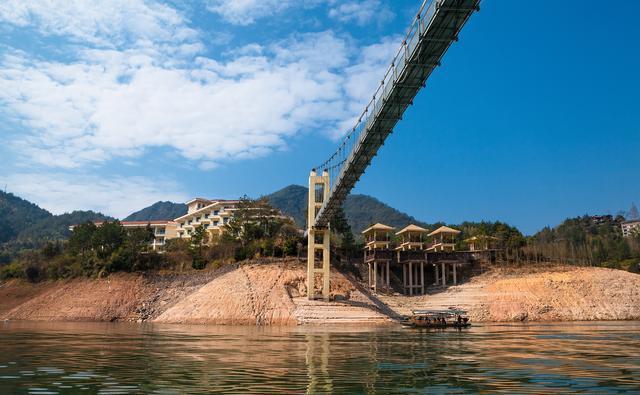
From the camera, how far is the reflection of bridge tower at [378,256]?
71.6 metres

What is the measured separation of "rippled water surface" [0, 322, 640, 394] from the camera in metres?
14.5

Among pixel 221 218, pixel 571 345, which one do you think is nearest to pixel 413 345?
pixel 571 345

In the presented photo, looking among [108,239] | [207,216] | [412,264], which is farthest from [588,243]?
[108,239]

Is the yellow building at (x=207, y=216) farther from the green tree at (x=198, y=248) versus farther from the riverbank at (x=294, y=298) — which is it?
the riverbank at (x=294, y=298)

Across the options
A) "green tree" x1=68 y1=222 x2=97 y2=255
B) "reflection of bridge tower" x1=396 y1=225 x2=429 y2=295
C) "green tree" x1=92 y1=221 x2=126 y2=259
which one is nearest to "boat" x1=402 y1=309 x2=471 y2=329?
"reflection of bridge tower" x1=396 y1=225 x2=429 y2=295

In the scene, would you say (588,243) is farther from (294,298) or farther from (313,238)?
(294,298)

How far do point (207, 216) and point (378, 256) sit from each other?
43702 millimetres

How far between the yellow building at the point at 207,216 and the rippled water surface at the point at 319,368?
69.2 metres

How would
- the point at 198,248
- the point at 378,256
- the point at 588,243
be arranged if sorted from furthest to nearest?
1. the point at 588,243
2. the point at 198,248
3. the point at 378,256

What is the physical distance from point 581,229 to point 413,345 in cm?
13580

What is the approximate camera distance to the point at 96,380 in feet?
51.8

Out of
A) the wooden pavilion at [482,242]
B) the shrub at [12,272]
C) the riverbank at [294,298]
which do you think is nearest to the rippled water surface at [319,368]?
the riverbank at [294,298]

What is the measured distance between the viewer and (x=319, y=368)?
60.9 feet

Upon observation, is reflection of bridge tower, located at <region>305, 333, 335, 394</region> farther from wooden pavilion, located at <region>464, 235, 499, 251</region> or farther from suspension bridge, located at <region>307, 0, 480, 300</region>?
wooden pavilion, located at <region>464, 235, 499, 251</region>
